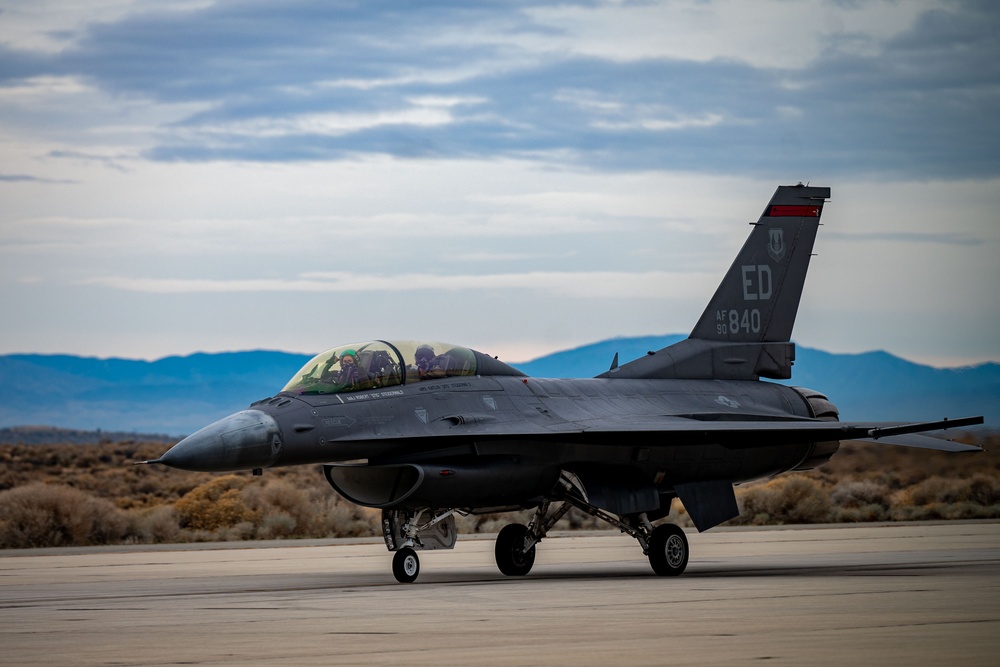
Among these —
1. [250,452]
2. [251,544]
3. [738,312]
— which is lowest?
[251,544]

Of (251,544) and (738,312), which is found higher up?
(738,312)

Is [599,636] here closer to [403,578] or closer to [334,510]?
[403,578]

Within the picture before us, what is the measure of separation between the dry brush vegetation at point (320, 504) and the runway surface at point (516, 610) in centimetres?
519

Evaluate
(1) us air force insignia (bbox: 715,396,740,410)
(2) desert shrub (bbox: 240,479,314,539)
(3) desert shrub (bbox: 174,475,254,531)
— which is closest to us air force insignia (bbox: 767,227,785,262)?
(1) us air force insignia (bbox: 715,396,740,410)

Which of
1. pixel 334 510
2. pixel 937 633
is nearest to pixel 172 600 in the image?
pixel 937 633

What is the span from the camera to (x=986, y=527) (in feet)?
95.4

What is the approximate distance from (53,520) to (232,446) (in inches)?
551

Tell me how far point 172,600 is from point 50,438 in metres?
137

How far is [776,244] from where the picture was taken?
72.6 ft

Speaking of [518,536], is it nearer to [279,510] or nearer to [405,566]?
[405,566]

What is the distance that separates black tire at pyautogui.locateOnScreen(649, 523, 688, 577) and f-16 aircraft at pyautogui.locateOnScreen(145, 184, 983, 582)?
0.02 m

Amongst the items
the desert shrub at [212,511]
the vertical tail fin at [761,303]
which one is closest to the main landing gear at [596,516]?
the vertical tail fin at [761,303]

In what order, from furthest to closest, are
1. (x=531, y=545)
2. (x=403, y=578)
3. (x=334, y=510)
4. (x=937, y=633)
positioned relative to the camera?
(x=334, y=510) → (x=531, y=545) → (x=403, y=578) → (x=937, y=633)

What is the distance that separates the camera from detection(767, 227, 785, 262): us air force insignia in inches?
870
